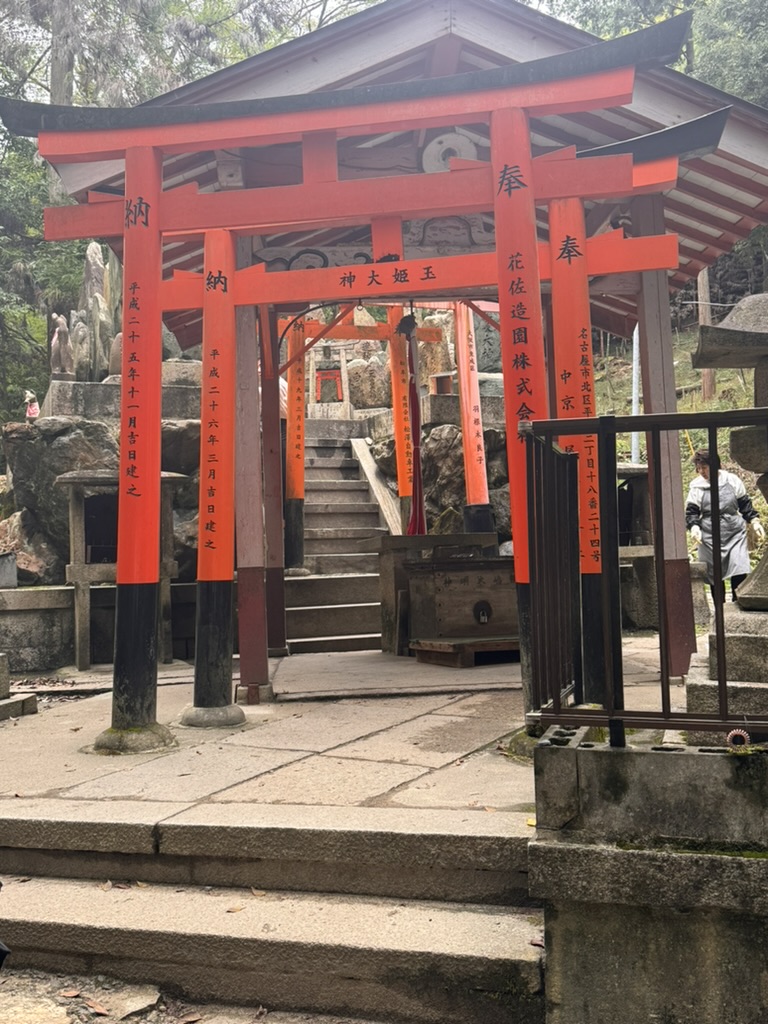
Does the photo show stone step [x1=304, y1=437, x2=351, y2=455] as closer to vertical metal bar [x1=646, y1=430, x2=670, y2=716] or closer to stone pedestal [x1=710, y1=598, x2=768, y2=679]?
stone pedestal [x1=710, y1=598, x2=768, y2=679]

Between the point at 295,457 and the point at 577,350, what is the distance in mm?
7304

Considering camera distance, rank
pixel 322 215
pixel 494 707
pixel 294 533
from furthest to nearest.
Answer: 1. pixel 294 533
2. pixel 494 707
3. pixel 322 215

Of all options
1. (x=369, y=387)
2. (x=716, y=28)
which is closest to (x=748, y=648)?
(x=369, y=387)

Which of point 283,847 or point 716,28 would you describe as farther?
point 716,28

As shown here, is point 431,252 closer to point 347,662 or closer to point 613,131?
point 613,131

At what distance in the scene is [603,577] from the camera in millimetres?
2850

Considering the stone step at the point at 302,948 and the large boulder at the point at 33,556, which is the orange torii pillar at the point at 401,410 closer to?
the large boulder at the point at 33,556

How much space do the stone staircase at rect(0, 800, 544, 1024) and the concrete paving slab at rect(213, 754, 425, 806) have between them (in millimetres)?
168

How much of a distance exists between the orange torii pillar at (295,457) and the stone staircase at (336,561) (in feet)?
1.06

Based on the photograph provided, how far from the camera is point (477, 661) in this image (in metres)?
8.44

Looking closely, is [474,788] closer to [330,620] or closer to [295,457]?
[330,620]

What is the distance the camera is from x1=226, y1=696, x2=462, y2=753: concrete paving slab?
17.3ft

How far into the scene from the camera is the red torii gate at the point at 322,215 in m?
5.15

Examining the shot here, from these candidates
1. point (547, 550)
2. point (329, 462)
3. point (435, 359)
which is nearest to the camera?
point (547, 550)
